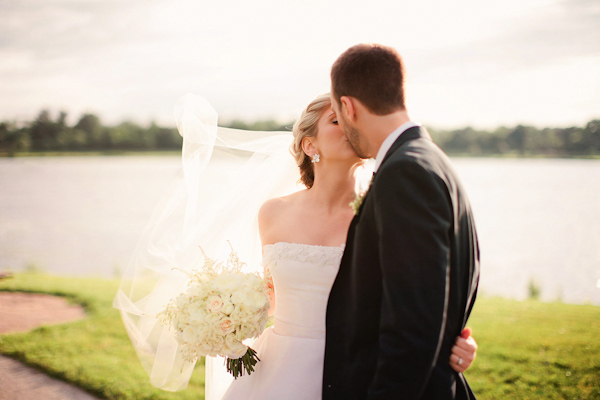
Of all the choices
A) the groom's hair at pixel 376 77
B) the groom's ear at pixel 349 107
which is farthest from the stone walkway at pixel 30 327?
the groom's hair at pixel 376 77

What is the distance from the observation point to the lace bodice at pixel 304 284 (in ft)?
10.2

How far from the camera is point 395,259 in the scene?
1715 millimetres

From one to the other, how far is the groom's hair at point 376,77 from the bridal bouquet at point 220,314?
1.36 meters

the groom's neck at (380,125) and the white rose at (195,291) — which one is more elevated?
the groom's neck at (380,125)

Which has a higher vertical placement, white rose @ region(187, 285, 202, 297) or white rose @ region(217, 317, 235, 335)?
white rose @ region(187, 285, 202, 297)

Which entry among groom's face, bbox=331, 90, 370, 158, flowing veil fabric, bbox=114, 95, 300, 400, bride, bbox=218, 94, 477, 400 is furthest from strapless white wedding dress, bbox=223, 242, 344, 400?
groom's face, bbox=331, 90, 370, 158

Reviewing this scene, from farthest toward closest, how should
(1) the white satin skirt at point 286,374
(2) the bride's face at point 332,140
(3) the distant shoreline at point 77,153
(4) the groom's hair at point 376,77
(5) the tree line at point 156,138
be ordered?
(3) the distant shoreline at point 77,153 < (5) the tree line at point 156,138 < (2) the bride's face at point 332,140 < (1) the white satin skirt at point 286,374 < (4) the groom's hair at point 376,77

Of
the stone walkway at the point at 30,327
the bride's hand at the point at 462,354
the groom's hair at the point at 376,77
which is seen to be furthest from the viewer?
the stone walkway at the point at 30,327

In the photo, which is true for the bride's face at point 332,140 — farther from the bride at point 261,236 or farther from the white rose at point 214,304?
the white rose at point 214,304

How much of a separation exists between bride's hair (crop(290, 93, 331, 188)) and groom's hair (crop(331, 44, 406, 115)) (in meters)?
1.32

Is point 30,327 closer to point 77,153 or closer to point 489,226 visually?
point 489,226

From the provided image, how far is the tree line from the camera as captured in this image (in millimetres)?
13266

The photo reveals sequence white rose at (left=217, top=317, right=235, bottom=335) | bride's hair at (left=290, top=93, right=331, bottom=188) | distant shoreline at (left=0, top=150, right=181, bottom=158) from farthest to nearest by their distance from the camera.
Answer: distant shoreline at (left=0, top=150, right=181, bottom=158)
bride's hair at (left=290, top=93, right=331, bottom=188)
white rose at (left=217, top=317, right=235, bottom=335)

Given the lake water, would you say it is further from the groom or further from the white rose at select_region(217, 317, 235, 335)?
the groom
